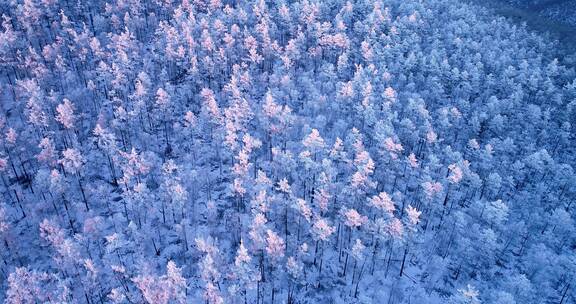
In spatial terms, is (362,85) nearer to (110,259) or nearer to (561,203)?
(561,203)

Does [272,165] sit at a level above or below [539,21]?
below

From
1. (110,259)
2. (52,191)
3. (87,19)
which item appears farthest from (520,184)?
(87,19)

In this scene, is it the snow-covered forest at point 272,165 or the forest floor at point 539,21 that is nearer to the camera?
the snow-covered forest at point 272,165

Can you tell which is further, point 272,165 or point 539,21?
point 539,21

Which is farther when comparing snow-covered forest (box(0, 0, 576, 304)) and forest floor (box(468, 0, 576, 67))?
forest floor (box(468, 0, 576, 67))
